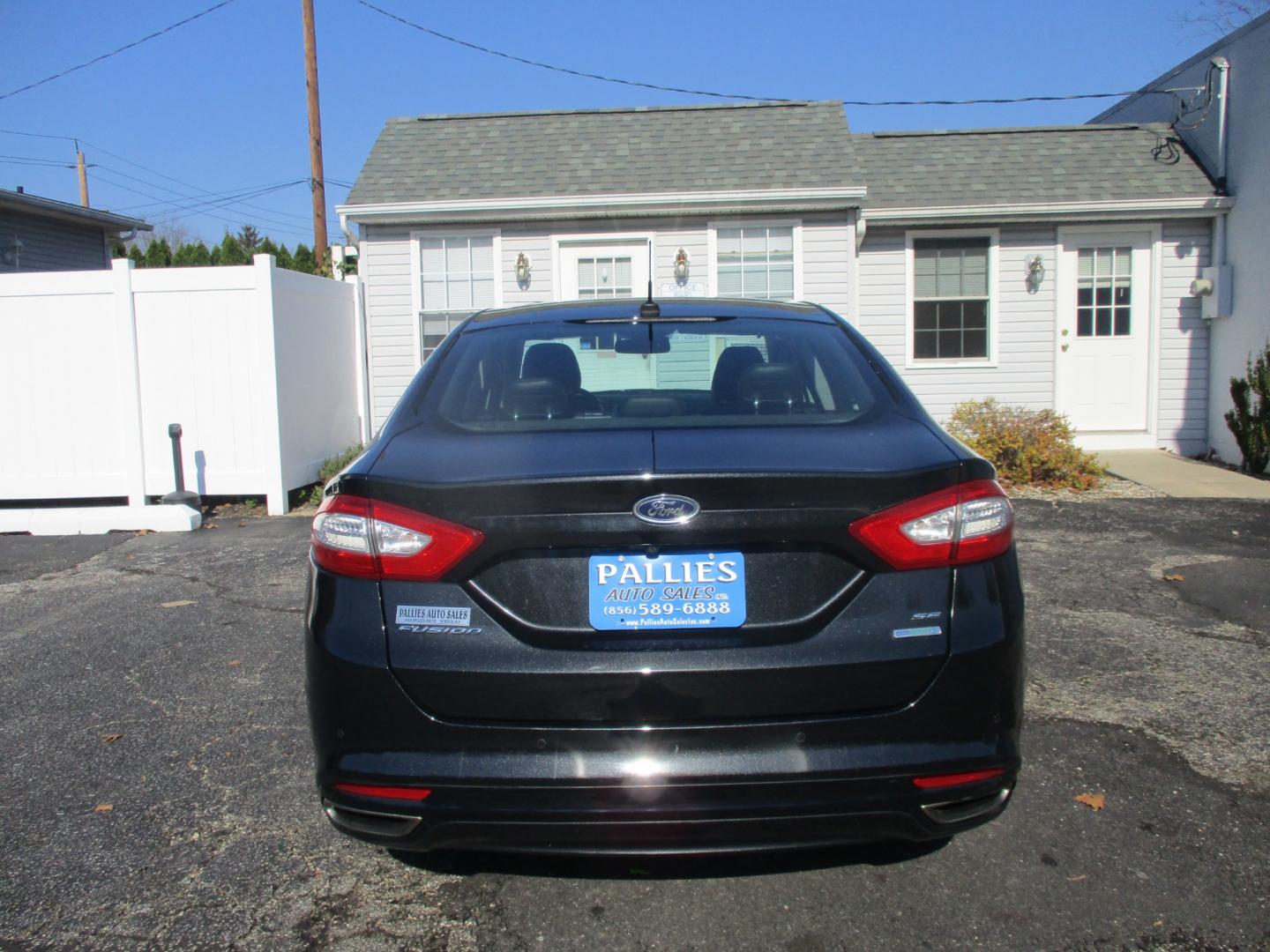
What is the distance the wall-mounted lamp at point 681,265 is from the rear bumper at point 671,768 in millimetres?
9125

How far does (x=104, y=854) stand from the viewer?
2938 mm

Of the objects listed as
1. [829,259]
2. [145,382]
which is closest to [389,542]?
[145,382]

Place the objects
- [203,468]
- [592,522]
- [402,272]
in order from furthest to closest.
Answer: [402,272] → [203,468] → [592,522]

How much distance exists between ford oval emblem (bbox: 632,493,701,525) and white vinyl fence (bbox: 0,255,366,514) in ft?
23.5

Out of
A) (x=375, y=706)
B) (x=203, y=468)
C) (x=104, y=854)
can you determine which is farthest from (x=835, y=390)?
(x=203, y=468)

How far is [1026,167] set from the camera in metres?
12.0

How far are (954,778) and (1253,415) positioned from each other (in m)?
9.47

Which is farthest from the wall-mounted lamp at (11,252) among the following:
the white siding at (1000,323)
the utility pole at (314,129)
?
the white siding at (1000,323)

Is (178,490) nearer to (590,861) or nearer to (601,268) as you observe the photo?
(601,268)

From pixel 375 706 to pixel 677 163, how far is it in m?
10.2

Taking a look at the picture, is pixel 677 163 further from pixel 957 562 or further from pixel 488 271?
pixel 957 562

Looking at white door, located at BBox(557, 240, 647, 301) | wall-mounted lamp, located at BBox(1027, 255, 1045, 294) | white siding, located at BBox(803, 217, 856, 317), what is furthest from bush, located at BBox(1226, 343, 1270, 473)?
white door, located at BBox(557, 240, 647, 301)

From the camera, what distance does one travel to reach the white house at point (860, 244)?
11.0 m

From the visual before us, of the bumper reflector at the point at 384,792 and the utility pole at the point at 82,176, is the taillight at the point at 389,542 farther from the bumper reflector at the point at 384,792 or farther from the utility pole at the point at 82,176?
the utility pole at the point at 82,176
